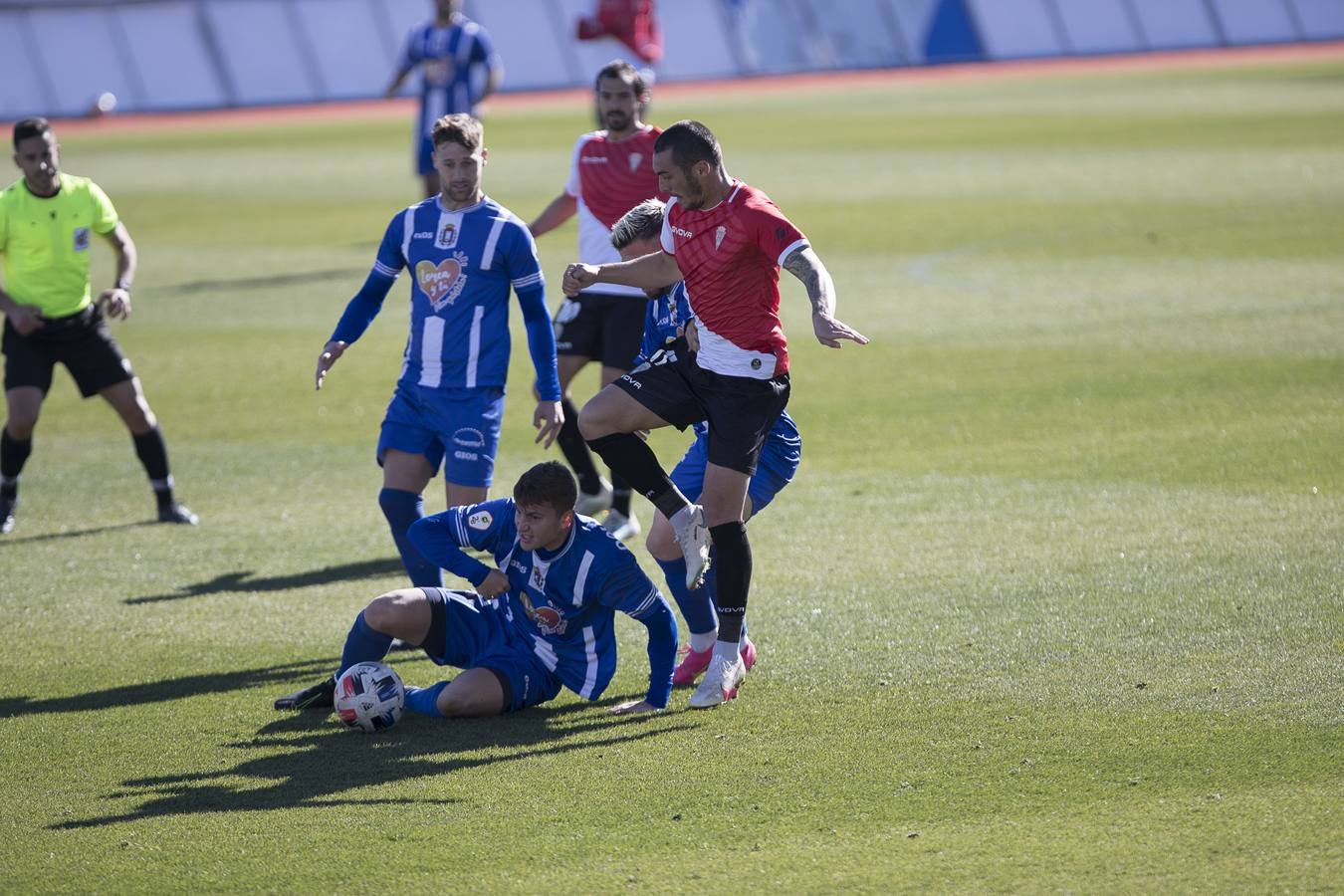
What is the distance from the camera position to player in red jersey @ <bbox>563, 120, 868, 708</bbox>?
6203mm

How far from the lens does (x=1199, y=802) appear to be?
17.0ft

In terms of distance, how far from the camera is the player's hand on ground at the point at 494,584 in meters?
6.10

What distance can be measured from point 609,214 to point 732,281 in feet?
10.8

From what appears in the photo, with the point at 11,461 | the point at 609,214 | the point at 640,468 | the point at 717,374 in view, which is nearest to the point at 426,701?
the point at 640,468

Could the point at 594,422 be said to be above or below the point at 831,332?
below

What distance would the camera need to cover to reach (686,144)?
6.14 metres

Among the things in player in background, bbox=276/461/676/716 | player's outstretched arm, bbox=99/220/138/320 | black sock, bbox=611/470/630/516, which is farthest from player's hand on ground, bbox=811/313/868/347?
player's outstretched arm, bbox=99/220/138/320

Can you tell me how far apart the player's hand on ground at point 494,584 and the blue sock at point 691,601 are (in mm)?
851

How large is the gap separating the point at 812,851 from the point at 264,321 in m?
11.8

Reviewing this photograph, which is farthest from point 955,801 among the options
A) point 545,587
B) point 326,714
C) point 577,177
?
point 577,177

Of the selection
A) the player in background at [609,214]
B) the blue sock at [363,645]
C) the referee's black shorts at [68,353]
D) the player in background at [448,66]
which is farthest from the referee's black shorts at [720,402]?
the player in background at [448,66]

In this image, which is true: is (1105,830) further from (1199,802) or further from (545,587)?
(545,587)

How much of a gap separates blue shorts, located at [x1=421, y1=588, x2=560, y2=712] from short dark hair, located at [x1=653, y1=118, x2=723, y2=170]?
5.96 feet

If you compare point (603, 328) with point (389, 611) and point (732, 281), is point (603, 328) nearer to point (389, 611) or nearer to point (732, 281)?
point (732, 281)
